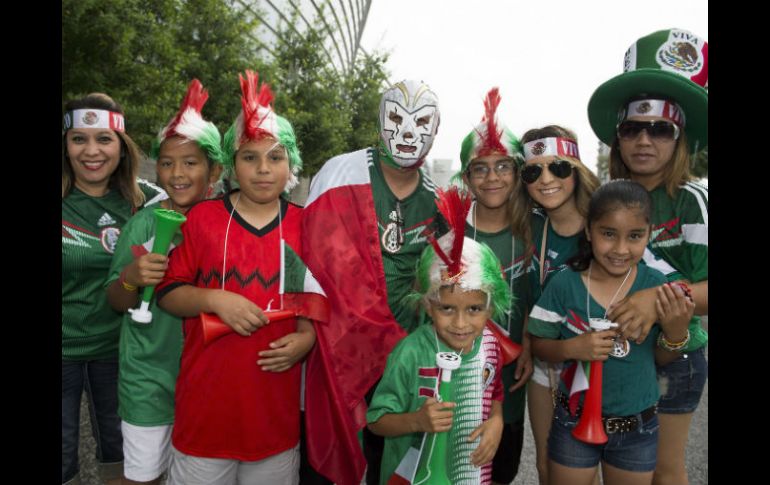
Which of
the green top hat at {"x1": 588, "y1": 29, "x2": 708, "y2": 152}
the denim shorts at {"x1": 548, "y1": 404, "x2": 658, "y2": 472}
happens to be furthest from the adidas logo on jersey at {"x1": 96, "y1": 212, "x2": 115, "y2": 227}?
the green top hat at {"x1": 588, "y1": 29, "x2": 708, "y2": 152}

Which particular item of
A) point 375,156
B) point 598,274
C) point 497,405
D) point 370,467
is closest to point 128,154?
point 375,156

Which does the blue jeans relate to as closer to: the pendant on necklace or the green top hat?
the pendant on necklace

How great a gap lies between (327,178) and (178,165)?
793mm

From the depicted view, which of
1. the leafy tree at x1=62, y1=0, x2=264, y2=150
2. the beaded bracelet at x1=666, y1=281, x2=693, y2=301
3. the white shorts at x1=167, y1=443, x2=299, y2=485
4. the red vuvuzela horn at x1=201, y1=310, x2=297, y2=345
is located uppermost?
the leafy tree at x1=62, y1=0, x2=264, y2=150

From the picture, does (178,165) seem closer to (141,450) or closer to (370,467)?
(141,450)

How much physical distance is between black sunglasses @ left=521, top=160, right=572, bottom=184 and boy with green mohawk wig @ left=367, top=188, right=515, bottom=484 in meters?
0.75

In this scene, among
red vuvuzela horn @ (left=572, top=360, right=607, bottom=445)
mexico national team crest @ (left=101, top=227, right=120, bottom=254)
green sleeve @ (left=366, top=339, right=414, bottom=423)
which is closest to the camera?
green sleeve @ (left=366, top=339, right=414, bottom=423)

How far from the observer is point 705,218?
2.40 metres

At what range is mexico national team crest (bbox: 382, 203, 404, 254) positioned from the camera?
2734mm

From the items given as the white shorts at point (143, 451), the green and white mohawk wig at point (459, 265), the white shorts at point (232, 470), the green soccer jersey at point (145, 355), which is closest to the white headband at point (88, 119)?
the green soccer jersey at point (145, 355)

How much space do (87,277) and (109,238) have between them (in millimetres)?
242

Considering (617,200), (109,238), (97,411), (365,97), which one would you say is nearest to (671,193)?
(617,200)

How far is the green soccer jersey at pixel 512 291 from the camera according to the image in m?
2.83

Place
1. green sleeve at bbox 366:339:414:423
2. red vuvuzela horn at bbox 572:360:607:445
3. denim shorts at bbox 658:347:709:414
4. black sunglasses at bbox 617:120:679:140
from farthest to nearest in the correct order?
black sunglasses at bbox 617:120:679:140, denim shorts at bbox 658:347:709:414, red vuvuzela horn at bbox 572:360:607:445, green sleeve at bbox 366:339:414:423
